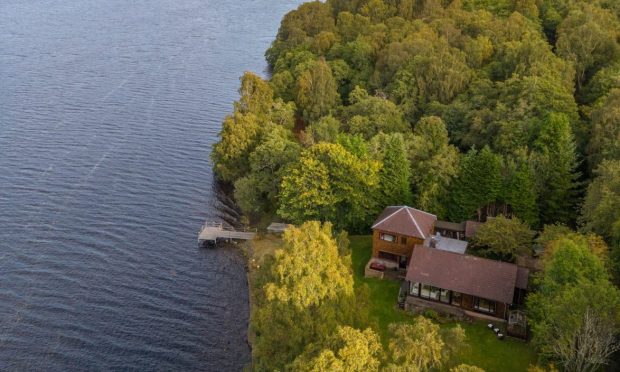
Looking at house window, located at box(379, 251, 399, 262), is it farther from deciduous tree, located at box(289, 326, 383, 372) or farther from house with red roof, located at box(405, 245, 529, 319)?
deciduous tree, located at box(289, 326, 383, 372)

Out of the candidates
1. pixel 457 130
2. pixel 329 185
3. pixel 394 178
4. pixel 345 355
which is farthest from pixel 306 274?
pixel 457 130

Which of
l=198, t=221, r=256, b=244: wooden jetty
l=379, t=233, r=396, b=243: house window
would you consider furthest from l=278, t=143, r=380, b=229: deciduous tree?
l=198, t=221, r=256, b=244: wooden jetty

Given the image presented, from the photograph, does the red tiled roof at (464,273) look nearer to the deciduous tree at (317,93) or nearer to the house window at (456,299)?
the house window at (456,299)

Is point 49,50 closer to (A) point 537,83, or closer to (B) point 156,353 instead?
(B) point 156,353

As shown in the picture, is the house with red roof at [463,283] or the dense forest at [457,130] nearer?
the house with red roof at [463,283]

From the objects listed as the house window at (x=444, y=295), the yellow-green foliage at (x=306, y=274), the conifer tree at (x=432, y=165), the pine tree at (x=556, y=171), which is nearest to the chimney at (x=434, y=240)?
the conifer tree at (x=432, y=165)

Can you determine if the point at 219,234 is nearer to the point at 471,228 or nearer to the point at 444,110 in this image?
the point at 471,228
